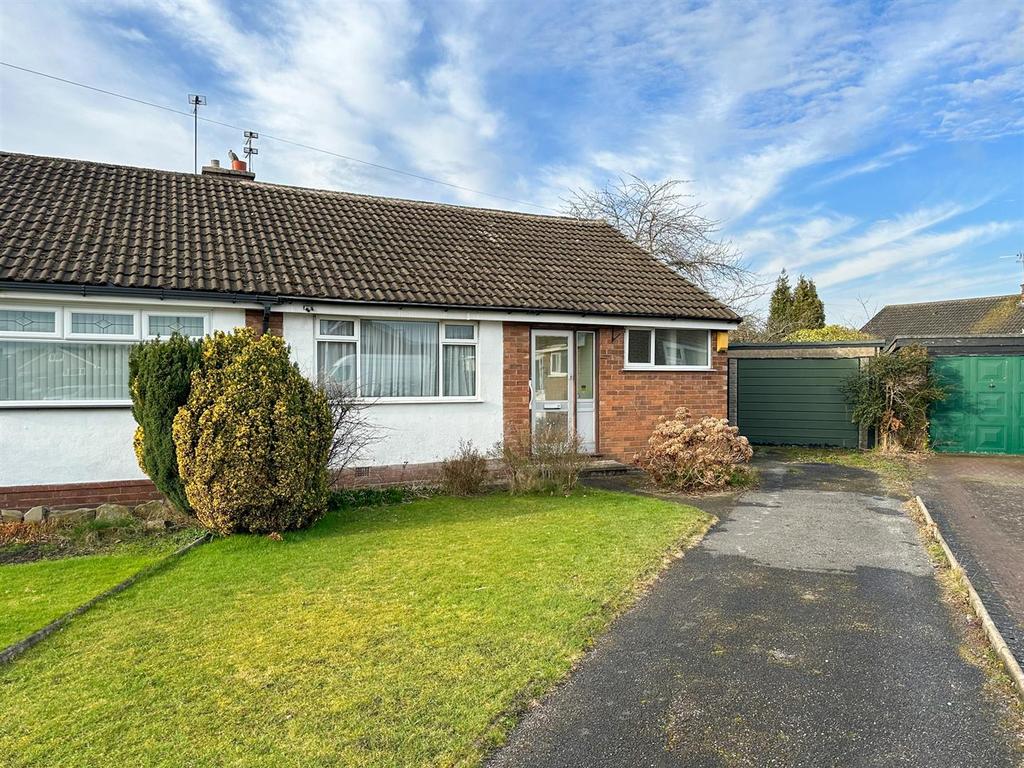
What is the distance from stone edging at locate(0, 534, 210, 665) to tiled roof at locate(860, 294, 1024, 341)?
31509mm

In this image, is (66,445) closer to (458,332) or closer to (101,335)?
(101,335)

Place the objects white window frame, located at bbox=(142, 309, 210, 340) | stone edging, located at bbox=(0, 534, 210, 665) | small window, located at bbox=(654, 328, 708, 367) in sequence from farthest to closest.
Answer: small window, located at bbox=(654, 328, 708, 367) → white window frame, located at bbox=(142, 309, 210, 340) → stone edging, located at bbox=(0, 534, 210, 665)

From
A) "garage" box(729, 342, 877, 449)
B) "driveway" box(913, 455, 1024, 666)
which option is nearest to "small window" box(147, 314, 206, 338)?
"driveway" box(913, 455, 1024, 666)

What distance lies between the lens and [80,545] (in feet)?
21.2

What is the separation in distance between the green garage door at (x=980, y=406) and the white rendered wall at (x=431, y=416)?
30.6 ft

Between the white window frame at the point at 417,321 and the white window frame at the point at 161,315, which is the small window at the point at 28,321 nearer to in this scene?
the white window frame at the point at 161,315

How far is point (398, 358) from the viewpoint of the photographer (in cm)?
932

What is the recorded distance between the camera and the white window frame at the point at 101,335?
7.52m

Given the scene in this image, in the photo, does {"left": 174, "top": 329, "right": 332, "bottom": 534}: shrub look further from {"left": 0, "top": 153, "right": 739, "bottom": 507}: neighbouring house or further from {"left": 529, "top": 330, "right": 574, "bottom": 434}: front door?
{"left": 529, "top": 330, "right": 574, "bottom": 434}: front door

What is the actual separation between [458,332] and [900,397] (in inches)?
358

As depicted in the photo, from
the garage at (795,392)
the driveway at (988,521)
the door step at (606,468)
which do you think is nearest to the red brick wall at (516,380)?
the door step at (606,468)

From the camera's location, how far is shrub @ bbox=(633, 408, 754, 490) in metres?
8.84

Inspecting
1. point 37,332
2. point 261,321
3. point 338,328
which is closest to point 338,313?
point 338,328

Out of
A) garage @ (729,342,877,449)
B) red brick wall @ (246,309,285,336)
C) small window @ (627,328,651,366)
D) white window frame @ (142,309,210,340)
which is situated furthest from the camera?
garage @ (729,342,877,449)
